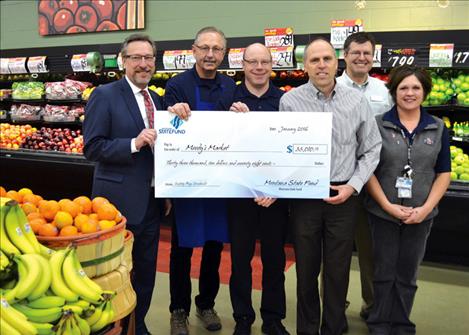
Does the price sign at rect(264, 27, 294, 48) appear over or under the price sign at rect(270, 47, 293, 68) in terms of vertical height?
over

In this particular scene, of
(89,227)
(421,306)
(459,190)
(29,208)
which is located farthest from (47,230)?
(459,190)

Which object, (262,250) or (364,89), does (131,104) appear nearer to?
(262,250)

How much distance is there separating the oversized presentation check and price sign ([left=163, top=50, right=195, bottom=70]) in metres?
3.16

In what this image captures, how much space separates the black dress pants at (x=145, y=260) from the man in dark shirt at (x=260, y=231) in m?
0.45

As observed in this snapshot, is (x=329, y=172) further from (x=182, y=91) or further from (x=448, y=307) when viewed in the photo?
(x=448, y=307)

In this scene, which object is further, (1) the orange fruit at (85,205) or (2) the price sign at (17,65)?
(2) the price sign at (17,65)

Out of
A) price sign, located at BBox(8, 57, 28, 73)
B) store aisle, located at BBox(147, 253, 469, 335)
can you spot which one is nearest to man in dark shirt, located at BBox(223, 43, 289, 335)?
store aisle, located at BBox(147, 253, 469, 335)

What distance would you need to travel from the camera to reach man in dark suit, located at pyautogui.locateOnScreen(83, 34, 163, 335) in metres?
2.59

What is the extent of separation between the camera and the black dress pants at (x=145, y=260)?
282 cm

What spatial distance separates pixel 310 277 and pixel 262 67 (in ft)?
4.08

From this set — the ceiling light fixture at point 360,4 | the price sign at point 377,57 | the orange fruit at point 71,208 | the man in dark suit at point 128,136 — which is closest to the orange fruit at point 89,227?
the orange fruit at point 71,208

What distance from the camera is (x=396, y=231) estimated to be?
9.12ft

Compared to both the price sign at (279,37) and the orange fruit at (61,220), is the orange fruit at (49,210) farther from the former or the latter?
the price sign at (279,37)

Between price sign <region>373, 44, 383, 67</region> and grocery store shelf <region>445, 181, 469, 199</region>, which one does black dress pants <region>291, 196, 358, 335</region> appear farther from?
price sign <region>373, 44, 383, 67</region>
